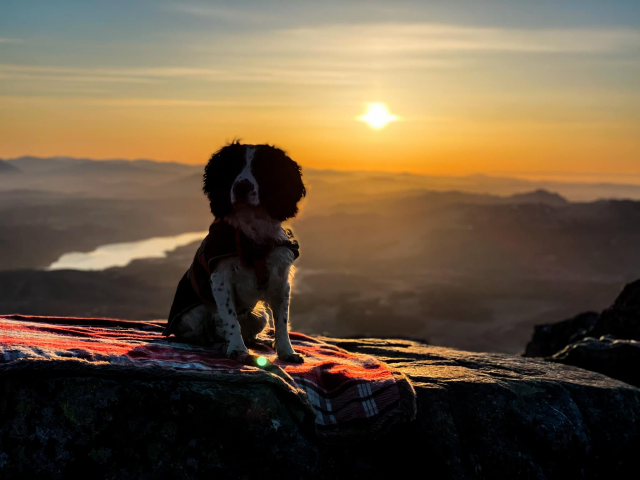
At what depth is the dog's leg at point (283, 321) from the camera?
18.8 feet

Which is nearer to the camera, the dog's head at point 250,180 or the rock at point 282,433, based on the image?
the rock at point 282,433

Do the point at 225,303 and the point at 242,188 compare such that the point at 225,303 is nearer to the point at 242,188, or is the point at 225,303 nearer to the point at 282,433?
the point at 242,188

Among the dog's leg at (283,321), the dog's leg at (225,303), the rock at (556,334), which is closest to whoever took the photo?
the dog's leg at (225,303)

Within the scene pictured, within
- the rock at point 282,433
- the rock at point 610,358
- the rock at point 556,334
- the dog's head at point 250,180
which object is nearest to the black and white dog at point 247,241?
the dog's head at point 250,180

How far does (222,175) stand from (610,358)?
5988 millimetres

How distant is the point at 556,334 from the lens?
14.1 m

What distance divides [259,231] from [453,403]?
2460mm

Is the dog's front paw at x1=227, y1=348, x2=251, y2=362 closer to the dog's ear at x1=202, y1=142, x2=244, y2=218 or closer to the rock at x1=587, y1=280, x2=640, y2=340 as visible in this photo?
the dog's ear at x1=202, y1=142, x2=244, y2=218

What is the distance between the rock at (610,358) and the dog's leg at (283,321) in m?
4.77

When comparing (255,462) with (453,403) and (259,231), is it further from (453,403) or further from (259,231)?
(259,231)

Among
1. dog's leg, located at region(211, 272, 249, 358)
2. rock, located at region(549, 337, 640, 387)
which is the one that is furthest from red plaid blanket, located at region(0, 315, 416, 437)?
rock, located at region(549, 337, 640, 387)

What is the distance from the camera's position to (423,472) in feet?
15.5

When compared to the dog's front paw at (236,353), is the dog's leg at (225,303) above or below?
above

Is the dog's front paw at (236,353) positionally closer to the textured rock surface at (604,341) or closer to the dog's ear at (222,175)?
the dog's ear at (222,175)
